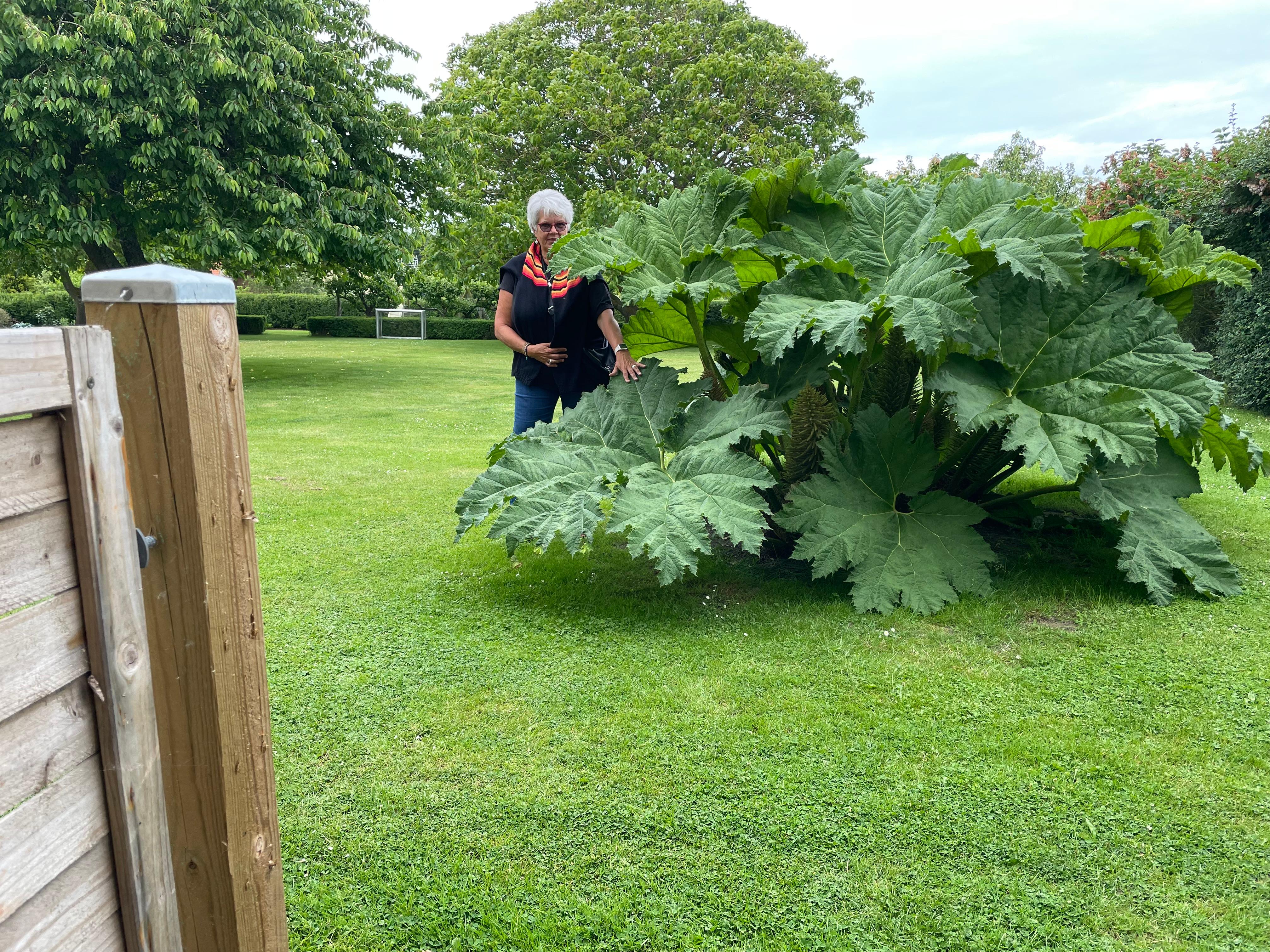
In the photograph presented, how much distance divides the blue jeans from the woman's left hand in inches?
18.6

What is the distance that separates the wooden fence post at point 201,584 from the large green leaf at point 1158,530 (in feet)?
10.9

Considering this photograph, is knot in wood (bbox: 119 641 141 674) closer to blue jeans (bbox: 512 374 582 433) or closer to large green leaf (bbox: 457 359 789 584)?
large green leaf (bbox: 457 359 789 584)

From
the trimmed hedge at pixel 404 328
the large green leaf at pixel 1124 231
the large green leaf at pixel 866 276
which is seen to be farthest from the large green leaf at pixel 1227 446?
the trimmed hedge at pixel 404 328

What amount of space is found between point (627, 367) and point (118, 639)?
2.99 meters

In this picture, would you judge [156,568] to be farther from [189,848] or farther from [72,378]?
[189,848]

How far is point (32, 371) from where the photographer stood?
99 centimetres

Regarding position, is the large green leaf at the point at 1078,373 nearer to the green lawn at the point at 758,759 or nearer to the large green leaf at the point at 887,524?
the large green leaf at the point at 887,524

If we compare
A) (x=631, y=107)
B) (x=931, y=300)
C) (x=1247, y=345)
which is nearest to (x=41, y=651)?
(x=931, y=300)

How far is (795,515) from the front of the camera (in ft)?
11.7

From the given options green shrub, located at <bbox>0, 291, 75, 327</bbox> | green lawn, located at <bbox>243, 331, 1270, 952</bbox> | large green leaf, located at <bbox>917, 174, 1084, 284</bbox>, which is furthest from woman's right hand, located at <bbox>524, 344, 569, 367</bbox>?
green shrub, located at <bbox>0, 291, 75, 327</bbox>

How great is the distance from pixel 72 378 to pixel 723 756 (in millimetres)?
2040

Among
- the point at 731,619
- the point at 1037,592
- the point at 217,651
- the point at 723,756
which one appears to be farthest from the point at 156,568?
the point at 1037,592

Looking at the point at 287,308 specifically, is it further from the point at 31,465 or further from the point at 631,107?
the point at 31,465

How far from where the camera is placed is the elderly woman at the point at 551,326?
4.11 m
